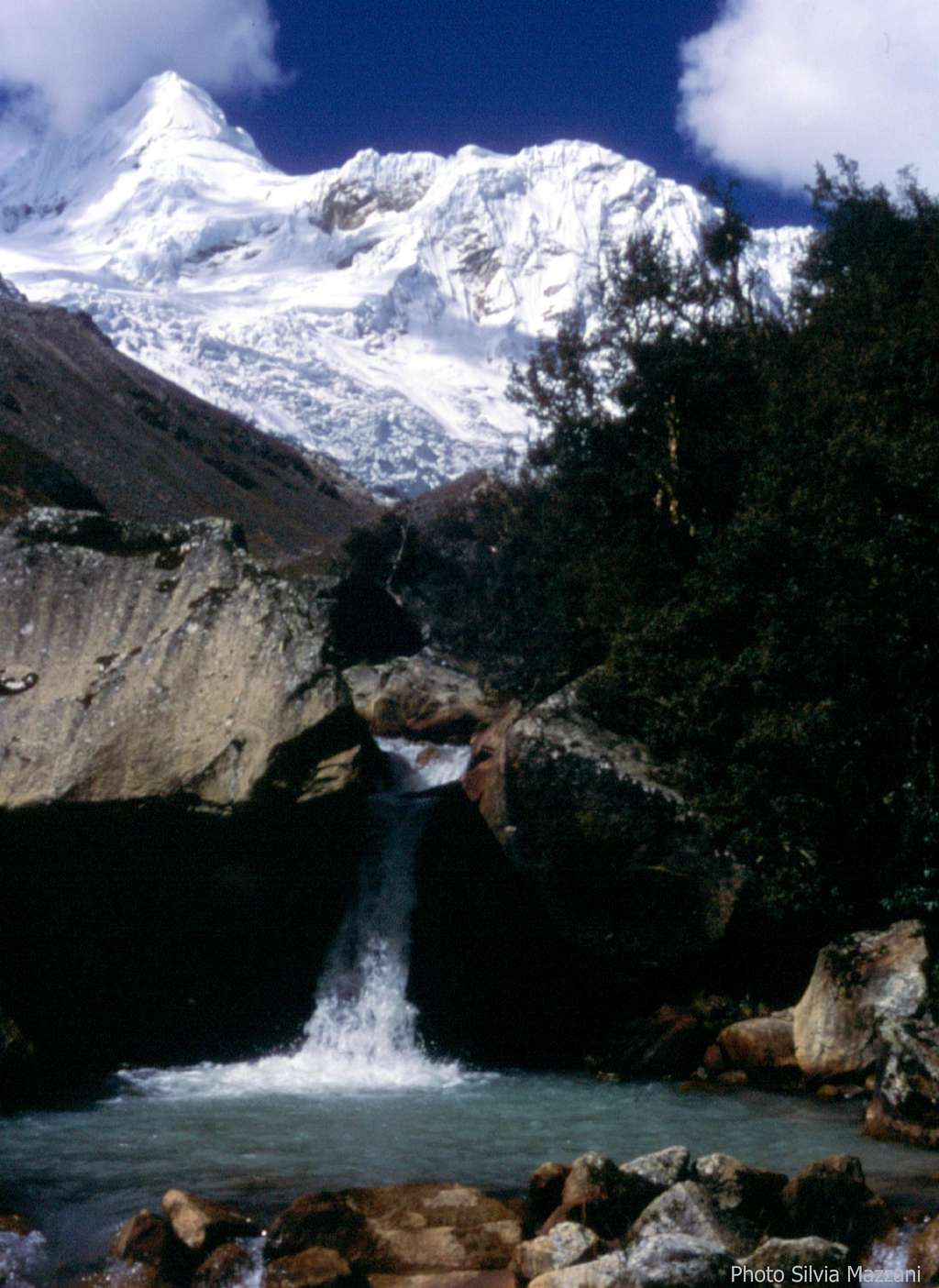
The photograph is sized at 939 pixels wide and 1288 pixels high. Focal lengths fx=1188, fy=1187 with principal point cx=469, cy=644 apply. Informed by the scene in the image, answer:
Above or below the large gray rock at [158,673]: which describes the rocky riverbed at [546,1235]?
below

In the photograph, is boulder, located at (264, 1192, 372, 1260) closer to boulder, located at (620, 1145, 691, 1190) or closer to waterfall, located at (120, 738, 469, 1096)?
boulder, located at (620, 1145, 691, 1190)

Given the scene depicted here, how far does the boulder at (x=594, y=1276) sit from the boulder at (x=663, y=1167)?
1.49 m

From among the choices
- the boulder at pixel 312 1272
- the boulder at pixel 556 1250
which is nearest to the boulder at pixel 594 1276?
the boulder at pixel 556 1250

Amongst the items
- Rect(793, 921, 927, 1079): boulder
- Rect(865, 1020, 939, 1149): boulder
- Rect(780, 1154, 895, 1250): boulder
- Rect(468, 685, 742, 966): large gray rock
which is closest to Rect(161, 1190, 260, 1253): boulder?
Rect(780, 1154, 895, 1250): boulder

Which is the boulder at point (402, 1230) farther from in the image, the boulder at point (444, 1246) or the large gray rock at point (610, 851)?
the large gray rock at point (610, 851)

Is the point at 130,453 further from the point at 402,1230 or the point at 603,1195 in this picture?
the point at 603,1195

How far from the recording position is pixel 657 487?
20.7 m

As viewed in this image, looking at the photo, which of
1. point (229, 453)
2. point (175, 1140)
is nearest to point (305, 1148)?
point (175, 1140)

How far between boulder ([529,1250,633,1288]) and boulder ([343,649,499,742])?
19482mm

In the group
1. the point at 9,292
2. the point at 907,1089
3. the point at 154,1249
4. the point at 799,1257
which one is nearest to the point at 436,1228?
the point at 154,1249

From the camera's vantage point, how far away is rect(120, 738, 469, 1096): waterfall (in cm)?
1434

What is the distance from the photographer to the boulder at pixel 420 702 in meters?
26.7

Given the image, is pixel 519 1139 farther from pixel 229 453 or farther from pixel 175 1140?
pixel 229 453

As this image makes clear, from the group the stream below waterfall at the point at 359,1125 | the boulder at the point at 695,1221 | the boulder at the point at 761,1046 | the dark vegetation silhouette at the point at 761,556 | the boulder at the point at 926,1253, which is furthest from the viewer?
the dark vegetation silhouette at the point at 761,556
